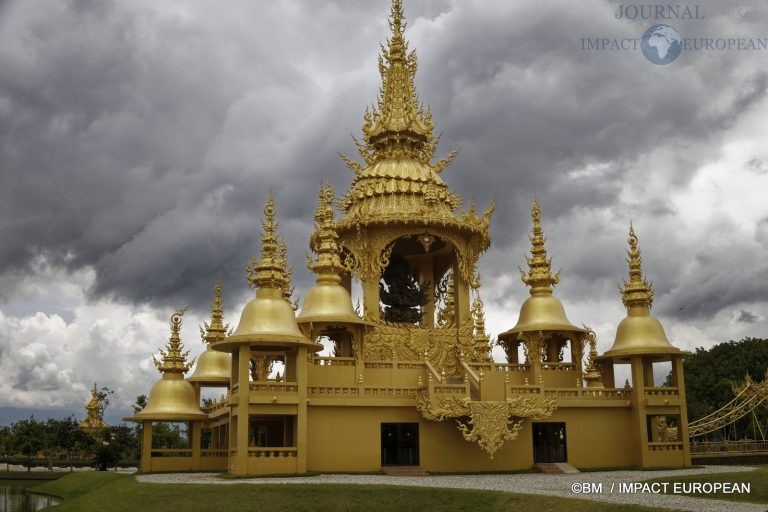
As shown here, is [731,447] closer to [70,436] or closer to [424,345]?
[424,345]

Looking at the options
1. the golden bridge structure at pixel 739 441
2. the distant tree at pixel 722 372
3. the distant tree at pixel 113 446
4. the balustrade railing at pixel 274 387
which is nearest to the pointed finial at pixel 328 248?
the balustrade railing at pixel 274 387

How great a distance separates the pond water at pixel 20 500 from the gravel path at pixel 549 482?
270 inches

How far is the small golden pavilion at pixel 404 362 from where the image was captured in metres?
25.9

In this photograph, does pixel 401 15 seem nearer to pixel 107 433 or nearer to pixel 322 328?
pixel 322 328

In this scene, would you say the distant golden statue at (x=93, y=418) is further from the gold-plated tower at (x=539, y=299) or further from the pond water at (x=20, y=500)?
the gold-plated tower at (x=539, y=299)

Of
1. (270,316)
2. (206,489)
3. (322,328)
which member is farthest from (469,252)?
(206,489)

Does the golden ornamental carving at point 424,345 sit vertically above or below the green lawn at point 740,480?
above

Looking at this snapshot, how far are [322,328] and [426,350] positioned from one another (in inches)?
179

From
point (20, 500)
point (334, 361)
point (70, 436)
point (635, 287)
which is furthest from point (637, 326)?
point (70, 436)

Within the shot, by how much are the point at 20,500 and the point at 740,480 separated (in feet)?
90.6

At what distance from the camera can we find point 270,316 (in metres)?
25.8

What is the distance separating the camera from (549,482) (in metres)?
23.0

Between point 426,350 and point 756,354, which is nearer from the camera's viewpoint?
point 426,350

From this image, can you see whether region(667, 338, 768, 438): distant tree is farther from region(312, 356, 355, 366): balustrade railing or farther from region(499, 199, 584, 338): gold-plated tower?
region(312, 356, 355, 366): balustrade railing
